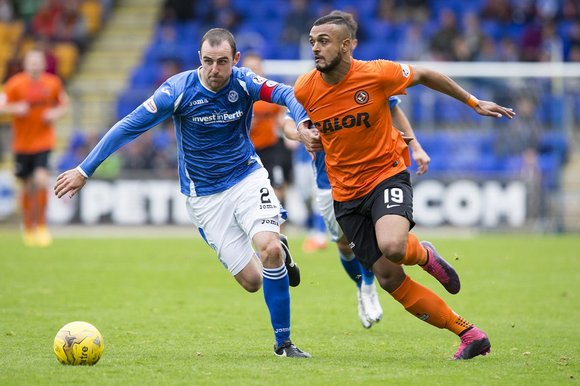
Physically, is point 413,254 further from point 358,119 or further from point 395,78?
point 395,78

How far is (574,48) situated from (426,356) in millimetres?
17151

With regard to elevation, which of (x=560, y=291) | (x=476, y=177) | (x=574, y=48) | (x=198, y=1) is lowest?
(x=560, y=291)

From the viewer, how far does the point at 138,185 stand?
850 inches

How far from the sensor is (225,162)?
841cm

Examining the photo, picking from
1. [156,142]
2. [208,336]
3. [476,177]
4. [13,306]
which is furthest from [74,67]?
[208,336]

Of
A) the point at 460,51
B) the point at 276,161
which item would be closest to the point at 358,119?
the point at 276,161

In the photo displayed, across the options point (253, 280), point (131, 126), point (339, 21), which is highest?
point (339, 21)

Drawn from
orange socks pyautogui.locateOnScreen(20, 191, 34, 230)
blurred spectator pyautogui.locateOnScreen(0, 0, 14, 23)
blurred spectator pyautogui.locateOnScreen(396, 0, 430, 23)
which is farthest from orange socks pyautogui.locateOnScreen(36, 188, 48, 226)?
blurred spectator pyautogui.locateOnScreen(0, 0, 14, 23)

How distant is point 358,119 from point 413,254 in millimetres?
1093

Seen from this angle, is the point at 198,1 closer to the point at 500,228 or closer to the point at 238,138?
the point at 500,228

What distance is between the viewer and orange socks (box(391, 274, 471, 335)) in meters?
7.72

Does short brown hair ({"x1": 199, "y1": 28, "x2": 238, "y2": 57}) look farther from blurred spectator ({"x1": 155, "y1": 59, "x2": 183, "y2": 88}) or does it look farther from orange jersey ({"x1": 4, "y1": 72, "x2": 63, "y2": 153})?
blurred spectator ({"x1": 155, "y1": 59, "x2": 183, "y2": 88})

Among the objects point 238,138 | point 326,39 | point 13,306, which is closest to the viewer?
point 326,39

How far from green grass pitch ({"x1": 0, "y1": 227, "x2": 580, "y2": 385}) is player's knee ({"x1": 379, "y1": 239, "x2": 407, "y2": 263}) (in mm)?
790
